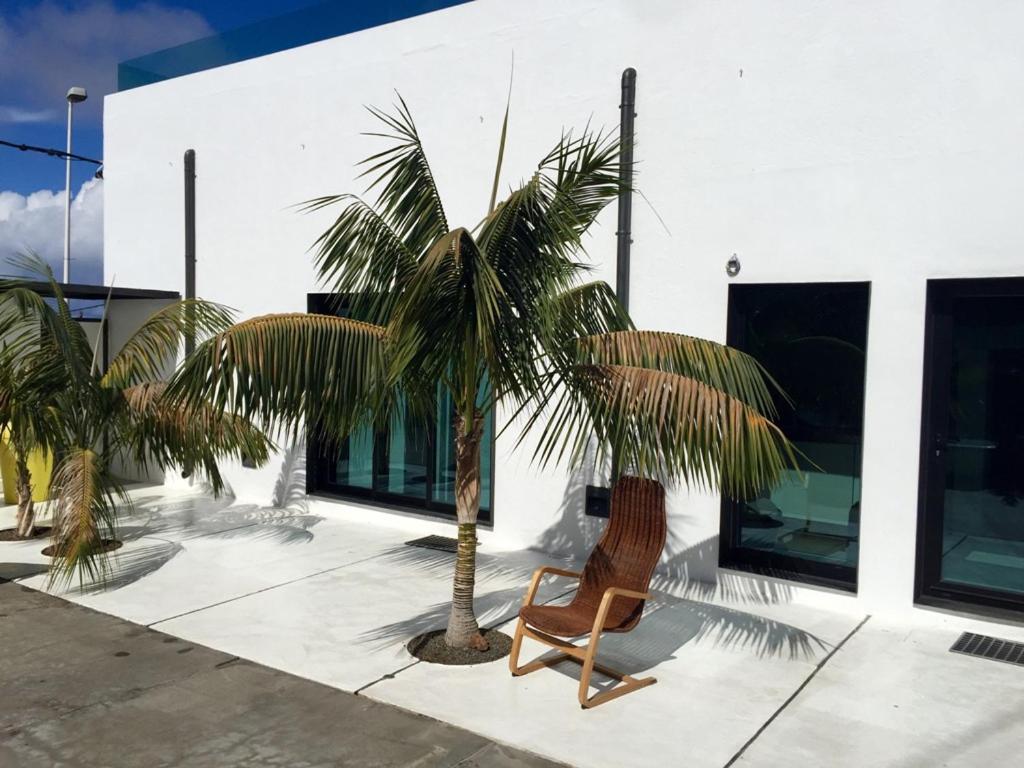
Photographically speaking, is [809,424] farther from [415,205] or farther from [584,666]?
[415,205]

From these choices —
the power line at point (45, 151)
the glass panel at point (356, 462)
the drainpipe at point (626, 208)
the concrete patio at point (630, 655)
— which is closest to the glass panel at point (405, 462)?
the glass panel at point (356, 462)

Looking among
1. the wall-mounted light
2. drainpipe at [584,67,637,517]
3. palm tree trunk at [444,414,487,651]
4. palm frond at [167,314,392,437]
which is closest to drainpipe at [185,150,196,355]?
drainpipe at [584,67,637,517]

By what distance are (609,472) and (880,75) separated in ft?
11.9

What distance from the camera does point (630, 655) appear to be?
545 cm

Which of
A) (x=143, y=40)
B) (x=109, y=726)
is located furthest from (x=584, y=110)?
(x=143, y=40)

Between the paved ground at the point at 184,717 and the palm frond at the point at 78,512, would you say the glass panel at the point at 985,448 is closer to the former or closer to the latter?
the paved ground at the point at 184,717

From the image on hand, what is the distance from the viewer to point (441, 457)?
896cm

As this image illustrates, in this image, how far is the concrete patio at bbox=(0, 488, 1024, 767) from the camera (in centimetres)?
430

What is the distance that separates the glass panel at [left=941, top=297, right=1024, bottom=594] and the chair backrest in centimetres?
222

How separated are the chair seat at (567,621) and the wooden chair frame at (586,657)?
5 cm

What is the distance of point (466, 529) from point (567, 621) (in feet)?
2.72

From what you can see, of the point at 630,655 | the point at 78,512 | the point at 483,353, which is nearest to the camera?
the point at 483,353

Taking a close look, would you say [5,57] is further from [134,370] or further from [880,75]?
[880,75]

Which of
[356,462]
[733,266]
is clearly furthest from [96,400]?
[733,266]
